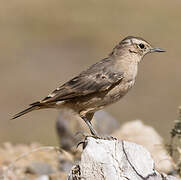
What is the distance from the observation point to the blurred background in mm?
18562

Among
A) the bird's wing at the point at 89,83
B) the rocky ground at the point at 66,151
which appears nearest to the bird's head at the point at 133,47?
the bird's wing at the point at 89,83

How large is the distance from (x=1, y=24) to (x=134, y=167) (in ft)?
68.5

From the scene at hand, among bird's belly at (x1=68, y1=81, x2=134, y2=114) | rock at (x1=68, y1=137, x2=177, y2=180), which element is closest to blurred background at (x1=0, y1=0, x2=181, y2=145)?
bird's belly at (x1=68, y1=81, x2=134, y2=114)

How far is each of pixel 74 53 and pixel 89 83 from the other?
15487 mm

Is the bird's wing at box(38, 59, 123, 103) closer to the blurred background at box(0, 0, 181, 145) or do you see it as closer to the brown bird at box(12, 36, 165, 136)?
the brown bird at box(12, 36, 165, 136)

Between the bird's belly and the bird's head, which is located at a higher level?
the bird's head

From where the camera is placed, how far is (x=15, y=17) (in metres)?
29.6

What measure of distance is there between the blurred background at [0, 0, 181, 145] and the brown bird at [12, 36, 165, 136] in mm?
6664

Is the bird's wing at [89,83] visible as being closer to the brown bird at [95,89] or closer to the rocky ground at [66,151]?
the brown bird at [95,89]

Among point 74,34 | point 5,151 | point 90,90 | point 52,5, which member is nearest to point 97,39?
point 74,34

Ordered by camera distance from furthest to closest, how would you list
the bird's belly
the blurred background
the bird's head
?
the blurred background
the bird's head
the bird's belly

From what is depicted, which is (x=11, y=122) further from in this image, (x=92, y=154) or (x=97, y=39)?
(x=92, y=154)

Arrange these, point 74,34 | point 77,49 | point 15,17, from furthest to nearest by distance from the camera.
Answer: point 15,17 → point 74,34 → point 77,49

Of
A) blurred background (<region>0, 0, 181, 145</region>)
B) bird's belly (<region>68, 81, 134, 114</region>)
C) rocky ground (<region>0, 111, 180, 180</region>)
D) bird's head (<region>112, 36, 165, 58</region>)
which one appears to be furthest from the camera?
blurred background (<region>0, 0, 181, 145</region>)
